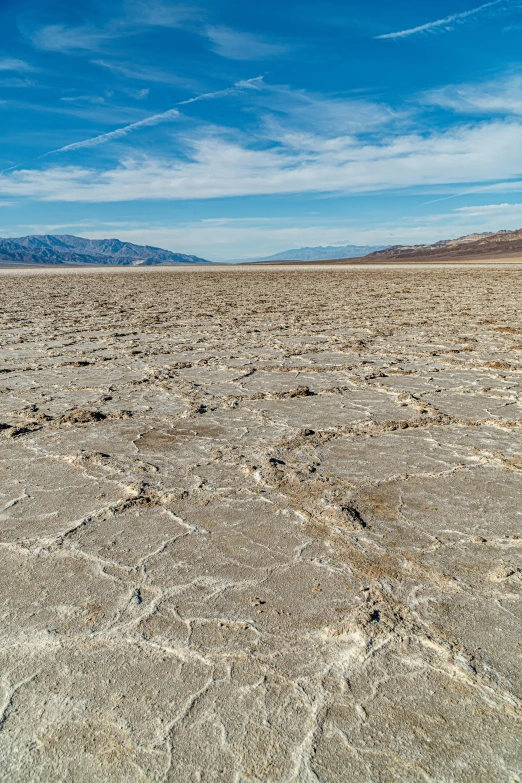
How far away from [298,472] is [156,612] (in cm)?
128

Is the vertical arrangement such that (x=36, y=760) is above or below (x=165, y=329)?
above

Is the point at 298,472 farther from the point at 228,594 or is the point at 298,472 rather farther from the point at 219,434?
the point at 228,594

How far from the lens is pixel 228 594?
1894mm

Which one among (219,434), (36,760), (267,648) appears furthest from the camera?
(219,434)

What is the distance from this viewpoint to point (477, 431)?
3570 mm

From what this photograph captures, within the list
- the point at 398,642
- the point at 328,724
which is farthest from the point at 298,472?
the point at 328,724

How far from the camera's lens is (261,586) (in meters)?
1.94

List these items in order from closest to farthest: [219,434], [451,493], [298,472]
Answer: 1. [451,493]
2. [298,472]
3. [219,434]

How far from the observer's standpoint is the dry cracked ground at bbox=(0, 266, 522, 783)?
1.33 meters

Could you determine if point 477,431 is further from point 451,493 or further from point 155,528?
point 155,528

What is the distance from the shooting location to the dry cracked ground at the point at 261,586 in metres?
1.33

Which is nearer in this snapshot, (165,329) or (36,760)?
(36,760)

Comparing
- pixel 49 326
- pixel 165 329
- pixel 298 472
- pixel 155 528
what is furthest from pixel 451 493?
pixel 49 326

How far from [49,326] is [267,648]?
8594mm
